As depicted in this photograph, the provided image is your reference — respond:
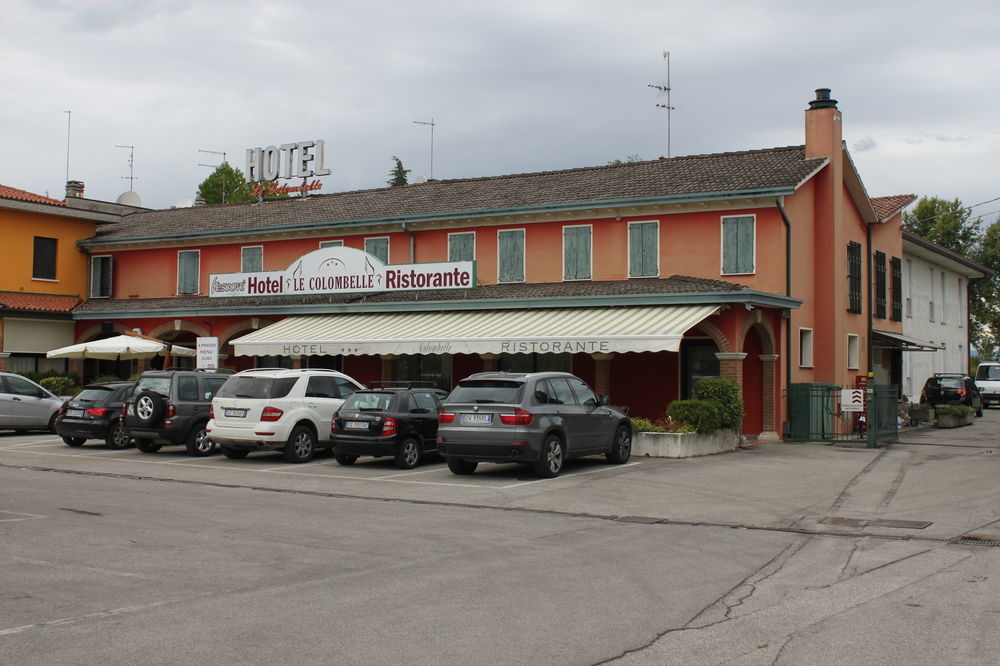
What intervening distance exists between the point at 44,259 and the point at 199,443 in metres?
18.3

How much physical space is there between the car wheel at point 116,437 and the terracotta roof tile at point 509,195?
450 inches

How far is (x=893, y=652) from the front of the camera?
20.9 feet

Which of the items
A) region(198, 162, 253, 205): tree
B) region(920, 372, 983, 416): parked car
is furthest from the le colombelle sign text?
region(198, 162, 253, 205): tree

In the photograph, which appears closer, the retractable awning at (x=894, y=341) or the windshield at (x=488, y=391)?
the windshield at (x=488, y=391)

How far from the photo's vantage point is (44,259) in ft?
118

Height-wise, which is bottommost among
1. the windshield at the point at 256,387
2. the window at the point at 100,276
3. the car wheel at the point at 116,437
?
the car wheel at the point at 116,437

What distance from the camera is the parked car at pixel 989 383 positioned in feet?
163

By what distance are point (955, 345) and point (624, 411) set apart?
32.7 m

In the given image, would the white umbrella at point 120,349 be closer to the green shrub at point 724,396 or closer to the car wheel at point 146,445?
the car wheel at point 146,445

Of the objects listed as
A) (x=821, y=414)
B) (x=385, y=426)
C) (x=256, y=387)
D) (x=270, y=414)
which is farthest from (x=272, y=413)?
(x=821, y=414)

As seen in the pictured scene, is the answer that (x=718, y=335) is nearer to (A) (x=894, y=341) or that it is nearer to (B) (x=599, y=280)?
(B) (x=599, y=280)

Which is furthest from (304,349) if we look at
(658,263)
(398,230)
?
(658,263)

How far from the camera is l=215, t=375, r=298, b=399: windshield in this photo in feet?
63.4

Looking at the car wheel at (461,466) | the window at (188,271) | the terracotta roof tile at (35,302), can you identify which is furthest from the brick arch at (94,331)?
the car wheel at (461,466)
